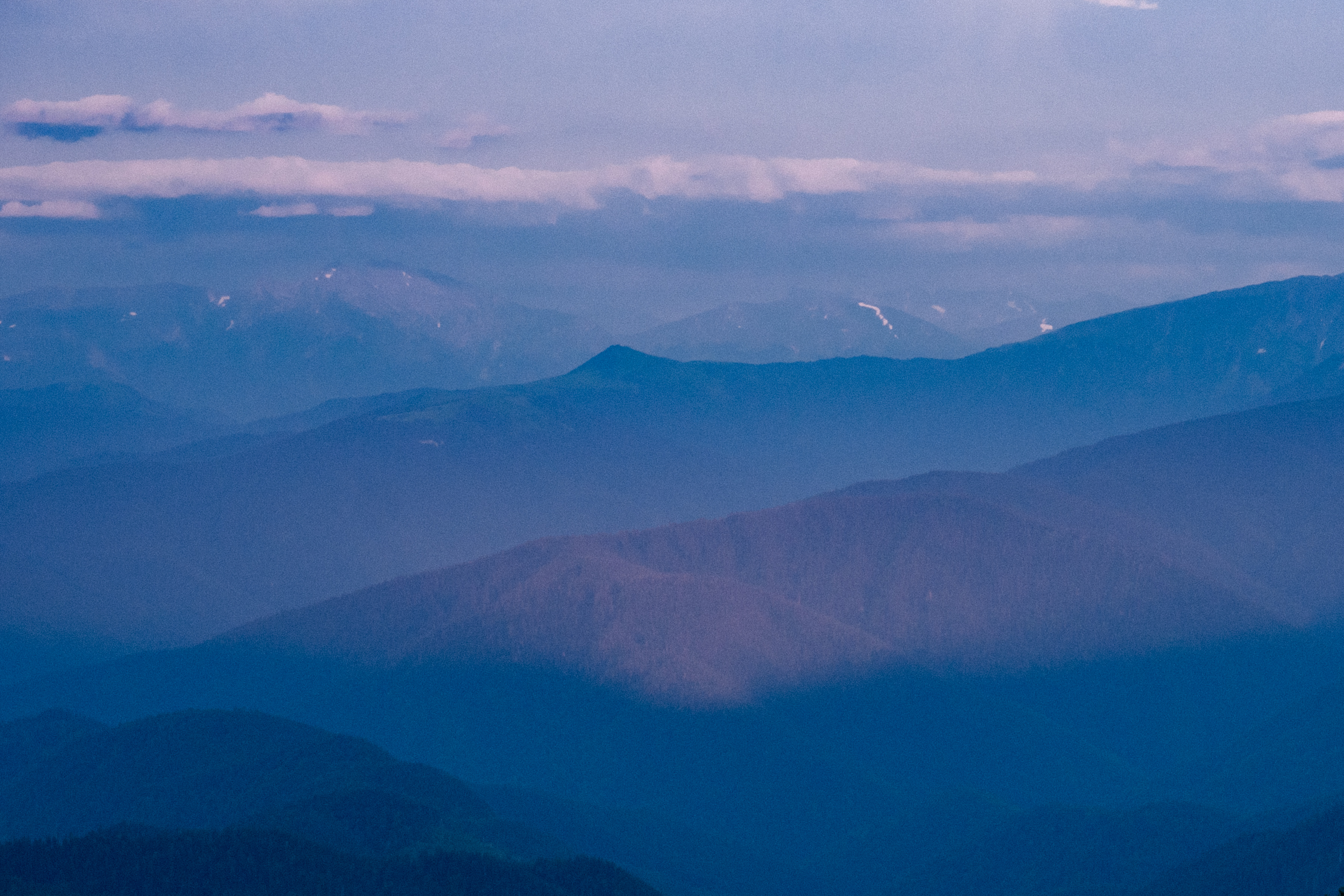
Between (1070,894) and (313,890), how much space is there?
86.0 metres

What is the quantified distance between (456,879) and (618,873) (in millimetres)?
17520

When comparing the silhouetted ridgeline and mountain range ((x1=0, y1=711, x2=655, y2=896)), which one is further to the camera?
mountain range ((x1=0, y1=711, x2=655, y2=896))

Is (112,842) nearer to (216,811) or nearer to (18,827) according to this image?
(216,811)

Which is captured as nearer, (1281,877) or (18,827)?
(1281,877)

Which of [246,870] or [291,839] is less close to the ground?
[291,839]

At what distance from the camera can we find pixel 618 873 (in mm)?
161625

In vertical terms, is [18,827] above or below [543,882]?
below

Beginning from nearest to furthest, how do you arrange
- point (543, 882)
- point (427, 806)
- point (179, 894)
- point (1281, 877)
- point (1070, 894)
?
1. point (179, 894)
2. point (543, 882)
3. point (1281, 877)
4. point (427, 806)
5. point (1070, 894)

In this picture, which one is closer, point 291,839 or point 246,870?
point 246,870

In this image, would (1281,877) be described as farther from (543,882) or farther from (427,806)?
(427,806)

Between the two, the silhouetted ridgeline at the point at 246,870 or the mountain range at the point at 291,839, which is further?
the mountain range at the point at 291,839

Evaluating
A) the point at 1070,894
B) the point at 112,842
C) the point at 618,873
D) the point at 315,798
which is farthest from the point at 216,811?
the point at 1070,894

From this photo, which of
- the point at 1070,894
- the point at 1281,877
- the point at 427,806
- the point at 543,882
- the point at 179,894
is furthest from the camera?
the point at 1070,894

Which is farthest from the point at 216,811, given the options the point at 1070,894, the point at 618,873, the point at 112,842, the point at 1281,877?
the point at 1281,877
